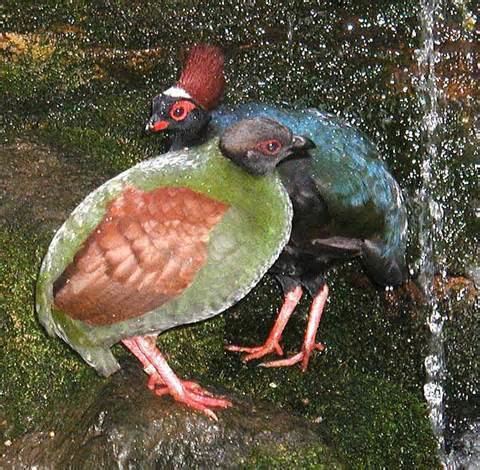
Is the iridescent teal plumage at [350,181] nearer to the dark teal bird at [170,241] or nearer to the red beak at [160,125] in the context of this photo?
the red beak at [160,125]

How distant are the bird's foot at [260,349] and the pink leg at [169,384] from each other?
71 cm

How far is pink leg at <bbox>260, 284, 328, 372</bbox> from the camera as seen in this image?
570 cm

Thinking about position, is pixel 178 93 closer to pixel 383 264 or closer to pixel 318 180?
pixel 318 180

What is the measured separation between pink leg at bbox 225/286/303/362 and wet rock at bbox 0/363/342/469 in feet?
2.45

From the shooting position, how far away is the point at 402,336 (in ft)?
20.4

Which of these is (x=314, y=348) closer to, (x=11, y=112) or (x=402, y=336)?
(x=402, y=336)

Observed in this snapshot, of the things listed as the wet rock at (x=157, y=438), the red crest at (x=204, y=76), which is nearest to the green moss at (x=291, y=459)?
the wet rock at (x=157, y=438)

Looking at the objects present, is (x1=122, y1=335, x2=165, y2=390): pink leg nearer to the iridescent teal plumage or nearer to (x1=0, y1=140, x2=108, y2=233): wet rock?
(x1=0, y1=140, x2=108, y2=233): wet rock

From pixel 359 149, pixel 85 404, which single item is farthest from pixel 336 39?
pixel 85 404

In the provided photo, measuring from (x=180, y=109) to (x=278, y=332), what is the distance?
1235mm

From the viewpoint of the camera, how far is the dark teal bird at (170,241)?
14.6 feet

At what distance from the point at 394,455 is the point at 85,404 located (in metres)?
1.41

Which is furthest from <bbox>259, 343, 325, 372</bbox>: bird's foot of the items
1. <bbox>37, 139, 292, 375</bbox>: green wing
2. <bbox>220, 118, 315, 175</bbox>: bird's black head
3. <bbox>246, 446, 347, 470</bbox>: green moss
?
<bbox>220, 118, 315, 175</bbox>: bird's black head

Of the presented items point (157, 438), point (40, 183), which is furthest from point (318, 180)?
point (40, 183)
